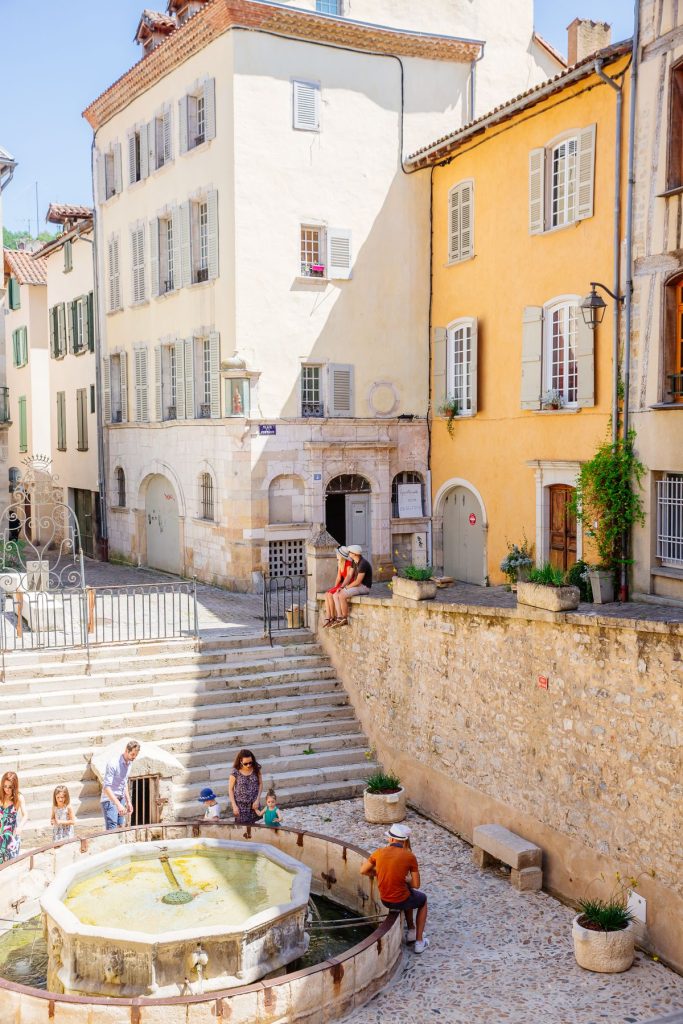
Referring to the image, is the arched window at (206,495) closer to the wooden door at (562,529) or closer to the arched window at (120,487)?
the arched window at (120,487)

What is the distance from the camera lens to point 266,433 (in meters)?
20.7

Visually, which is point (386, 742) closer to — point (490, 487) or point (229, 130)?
point (490, 487)

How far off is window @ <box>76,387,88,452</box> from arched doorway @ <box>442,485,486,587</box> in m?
12.7

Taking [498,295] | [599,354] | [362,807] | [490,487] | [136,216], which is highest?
[136,216]

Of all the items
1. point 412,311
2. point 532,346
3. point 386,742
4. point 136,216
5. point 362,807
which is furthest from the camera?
point 136,216

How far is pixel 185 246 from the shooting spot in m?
Result: 22.6

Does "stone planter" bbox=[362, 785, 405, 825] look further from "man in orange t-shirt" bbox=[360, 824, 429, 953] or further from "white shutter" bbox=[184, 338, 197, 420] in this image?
"white shutter" bbox=[184, 338, 197, 420]

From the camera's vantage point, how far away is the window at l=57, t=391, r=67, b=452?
32031 millimetres

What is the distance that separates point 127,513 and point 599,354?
1427 centimetres

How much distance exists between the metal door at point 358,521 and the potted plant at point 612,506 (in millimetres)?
6477

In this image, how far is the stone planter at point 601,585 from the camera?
15.8m

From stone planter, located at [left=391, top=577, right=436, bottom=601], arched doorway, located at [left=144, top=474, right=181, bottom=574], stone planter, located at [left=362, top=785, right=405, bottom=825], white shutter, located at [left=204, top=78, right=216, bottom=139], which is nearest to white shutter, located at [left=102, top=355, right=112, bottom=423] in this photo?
arched doorway, located at [left=144, top=474, right=181, bottom=574]

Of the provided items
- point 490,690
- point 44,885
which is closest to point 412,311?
point 490,690

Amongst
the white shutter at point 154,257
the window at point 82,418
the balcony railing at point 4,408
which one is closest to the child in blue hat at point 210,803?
the balcony railing at point 4,408
